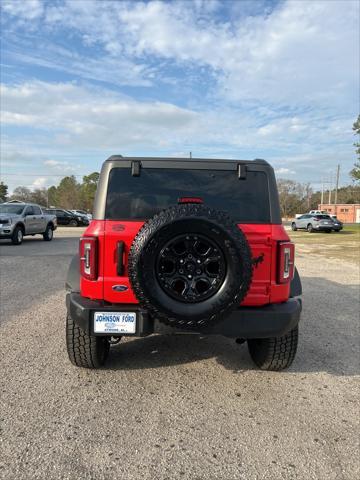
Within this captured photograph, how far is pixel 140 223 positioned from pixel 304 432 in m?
1.94

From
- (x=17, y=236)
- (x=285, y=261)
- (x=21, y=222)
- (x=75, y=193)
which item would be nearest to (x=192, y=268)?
(x=285, y=261)

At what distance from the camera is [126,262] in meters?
3.11

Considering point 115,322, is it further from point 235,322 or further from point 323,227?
point 323,227

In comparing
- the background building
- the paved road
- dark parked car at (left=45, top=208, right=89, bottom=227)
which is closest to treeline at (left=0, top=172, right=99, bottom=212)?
dark parked car at (left=45, top=208, right=89, bottom=227)

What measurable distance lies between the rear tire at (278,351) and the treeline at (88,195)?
222 ft

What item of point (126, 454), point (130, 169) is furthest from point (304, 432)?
point (130, 169)

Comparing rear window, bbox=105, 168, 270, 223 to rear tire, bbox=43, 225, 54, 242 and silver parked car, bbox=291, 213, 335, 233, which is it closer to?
rear tire, bbox=43, 225, 54, 242

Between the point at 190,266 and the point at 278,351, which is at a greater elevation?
the point at 190,266

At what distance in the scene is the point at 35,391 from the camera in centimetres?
317

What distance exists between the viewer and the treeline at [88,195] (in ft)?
258

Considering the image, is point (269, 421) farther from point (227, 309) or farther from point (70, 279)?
point (70, 279)

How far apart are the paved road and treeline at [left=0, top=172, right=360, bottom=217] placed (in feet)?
221

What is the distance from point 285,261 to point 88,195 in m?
78.8

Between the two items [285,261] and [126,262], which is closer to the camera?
[126,262]
